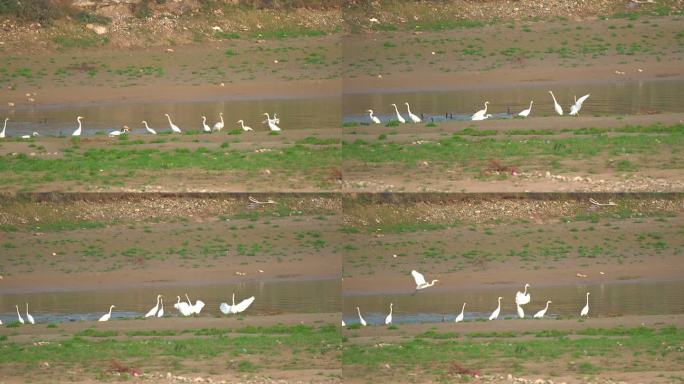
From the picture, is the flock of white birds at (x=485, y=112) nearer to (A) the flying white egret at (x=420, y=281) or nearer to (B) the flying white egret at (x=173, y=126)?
(A) the flying white egret at (x=420, y=281)

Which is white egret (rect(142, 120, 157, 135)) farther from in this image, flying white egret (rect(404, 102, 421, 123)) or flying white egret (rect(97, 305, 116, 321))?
flying white egret (rect(404, 102, 421, 123))

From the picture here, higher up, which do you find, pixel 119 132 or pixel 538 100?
pixel 538 100

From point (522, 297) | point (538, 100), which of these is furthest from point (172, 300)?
point (538, 100)

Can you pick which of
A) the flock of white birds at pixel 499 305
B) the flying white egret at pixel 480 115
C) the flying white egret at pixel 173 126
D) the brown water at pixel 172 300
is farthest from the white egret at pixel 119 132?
the flying white egret at pixel 480 115

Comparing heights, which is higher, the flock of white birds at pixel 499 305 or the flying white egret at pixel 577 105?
the flying white egret at pixel 577 105

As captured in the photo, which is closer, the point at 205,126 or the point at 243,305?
the point at 243,305

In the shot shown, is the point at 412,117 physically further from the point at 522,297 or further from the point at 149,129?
the point at 149,129

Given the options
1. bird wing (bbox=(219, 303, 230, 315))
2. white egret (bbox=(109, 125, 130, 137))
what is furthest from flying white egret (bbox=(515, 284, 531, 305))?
white egret (bbox=(109, 125, 130, 137))
